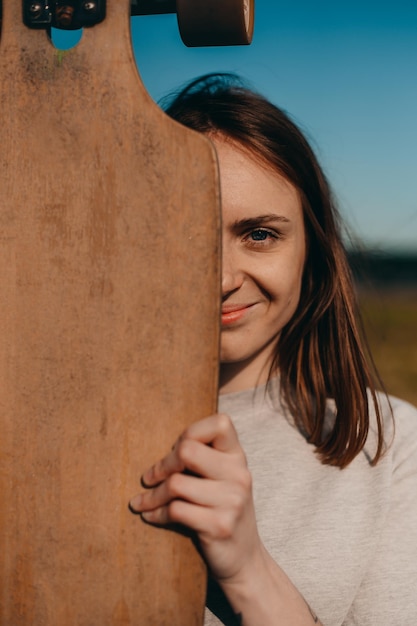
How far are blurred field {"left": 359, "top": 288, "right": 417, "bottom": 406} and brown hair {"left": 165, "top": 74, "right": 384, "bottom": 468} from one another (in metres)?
0.18

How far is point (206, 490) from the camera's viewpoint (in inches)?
35.6

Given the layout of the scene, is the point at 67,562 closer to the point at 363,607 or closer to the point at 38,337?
the point at 38,337

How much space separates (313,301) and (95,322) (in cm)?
78

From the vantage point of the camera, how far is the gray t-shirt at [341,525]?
133 cm

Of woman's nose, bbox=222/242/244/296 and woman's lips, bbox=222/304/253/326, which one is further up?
woman's nose, bbox=222/242/244/296

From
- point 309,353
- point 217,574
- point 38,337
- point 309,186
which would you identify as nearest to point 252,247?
point 309,186

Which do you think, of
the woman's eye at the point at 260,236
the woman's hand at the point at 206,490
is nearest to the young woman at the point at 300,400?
the woman's eye at the point at 260,236

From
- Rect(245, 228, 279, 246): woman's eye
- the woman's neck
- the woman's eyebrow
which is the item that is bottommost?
the woman's neck

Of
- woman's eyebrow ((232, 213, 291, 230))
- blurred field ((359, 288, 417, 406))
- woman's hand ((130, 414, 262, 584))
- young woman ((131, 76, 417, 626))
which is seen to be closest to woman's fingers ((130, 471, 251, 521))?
woman's hand ((130, 414, 262, 584))

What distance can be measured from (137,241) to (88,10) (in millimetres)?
332

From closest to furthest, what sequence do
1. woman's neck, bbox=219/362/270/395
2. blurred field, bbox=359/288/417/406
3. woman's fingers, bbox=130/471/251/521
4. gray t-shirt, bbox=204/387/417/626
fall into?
woman's fingers, bbox=130/471/251/521 → gray t-shirt, bbox=204/387/417/626 → woman's neck, bbox=219/362/270/395 → blurred field, bbox=359/288/417/406

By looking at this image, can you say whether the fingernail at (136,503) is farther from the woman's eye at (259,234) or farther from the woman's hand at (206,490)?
the woman's eye at (259,234)

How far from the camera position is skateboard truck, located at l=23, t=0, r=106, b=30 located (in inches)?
38.2

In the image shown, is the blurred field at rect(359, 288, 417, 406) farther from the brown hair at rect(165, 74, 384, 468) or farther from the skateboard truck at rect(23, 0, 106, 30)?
the skateboard truck at rect(23, 0, 106, 30)
